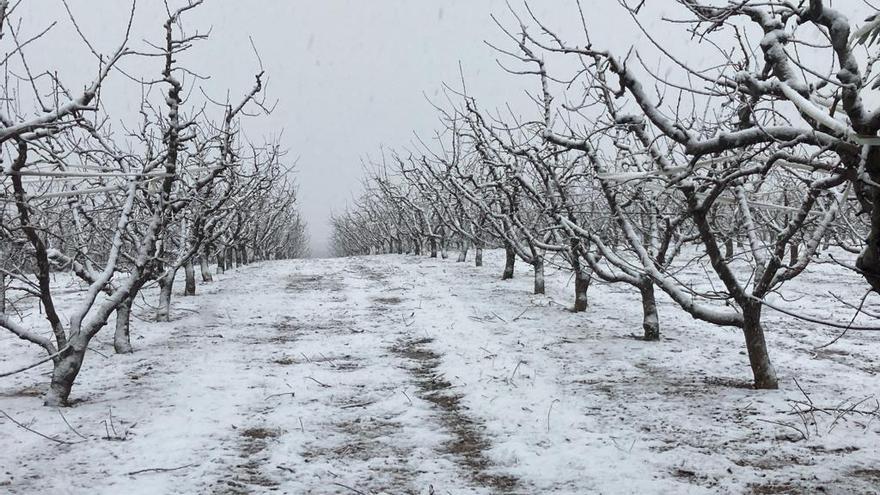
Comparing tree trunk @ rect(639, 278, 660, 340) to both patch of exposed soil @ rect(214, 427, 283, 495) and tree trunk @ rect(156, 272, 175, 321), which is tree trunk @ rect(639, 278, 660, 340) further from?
tree trunk @ rect(156, 272, 175, 321)

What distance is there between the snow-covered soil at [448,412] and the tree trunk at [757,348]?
7.9 inches

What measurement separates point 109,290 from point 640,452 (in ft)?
22.7

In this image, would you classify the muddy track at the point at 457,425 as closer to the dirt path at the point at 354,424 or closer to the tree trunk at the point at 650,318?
the dirt path at the point at 354,424

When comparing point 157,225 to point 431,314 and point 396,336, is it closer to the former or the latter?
point 396,336

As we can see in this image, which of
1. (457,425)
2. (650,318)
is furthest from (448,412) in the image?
(650,318)

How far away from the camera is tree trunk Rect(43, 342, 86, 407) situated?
A: 6.44m

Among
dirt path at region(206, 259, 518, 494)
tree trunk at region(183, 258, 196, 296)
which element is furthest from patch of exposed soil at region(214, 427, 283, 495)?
tree trunk at region(183, 258, 196, 296)

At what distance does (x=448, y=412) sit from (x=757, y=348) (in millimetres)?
3348

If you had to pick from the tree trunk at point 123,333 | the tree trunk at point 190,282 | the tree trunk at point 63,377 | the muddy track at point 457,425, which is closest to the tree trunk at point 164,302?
the tree trunk at point 123,333

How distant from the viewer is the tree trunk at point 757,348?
21.7ft

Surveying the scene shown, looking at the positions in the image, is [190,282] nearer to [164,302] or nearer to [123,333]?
[164,302]

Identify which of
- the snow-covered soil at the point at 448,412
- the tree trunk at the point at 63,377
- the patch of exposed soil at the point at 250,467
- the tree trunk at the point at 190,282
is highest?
the tree trunk at the point at 190,282

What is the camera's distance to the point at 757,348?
6.77m

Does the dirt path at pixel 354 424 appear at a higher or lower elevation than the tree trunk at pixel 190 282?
lower
